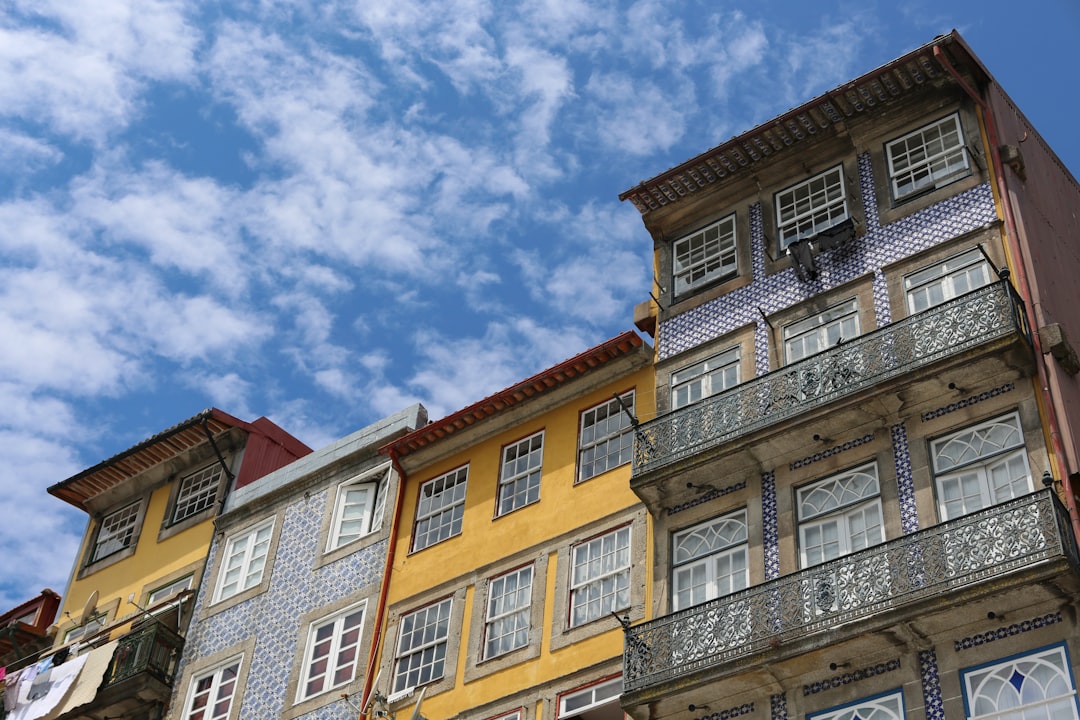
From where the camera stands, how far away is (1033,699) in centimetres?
1550

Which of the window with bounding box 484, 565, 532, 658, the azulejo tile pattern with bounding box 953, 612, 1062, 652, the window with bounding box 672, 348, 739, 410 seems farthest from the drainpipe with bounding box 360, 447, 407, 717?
the azulejo tile pattern with bounding box 953, 612, 1062, 652

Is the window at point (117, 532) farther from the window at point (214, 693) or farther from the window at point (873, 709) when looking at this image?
the window at point (873, 709)

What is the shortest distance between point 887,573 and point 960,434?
221cm

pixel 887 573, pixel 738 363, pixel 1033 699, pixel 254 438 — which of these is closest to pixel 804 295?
pixel 738 363

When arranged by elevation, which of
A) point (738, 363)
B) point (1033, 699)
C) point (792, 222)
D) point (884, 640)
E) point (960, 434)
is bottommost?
point (1033, 699)

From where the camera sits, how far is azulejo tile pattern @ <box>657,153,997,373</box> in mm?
20062

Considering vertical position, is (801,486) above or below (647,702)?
above

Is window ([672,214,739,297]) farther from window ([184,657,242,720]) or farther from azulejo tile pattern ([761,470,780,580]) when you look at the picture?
window ([184,657,242,720])

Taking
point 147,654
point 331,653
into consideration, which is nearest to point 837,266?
point 331,653

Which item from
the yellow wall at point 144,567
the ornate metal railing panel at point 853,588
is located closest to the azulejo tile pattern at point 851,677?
the ornate metal railing panel at point 853,588

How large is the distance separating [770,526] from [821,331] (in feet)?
10.00

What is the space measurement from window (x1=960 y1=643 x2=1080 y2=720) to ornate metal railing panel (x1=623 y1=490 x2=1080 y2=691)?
3.09ft

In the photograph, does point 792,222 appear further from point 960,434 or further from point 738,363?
point 960,434

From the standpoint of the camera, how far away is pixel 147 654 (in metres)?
25.8
